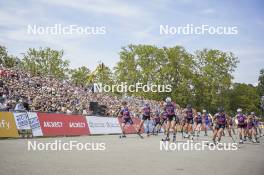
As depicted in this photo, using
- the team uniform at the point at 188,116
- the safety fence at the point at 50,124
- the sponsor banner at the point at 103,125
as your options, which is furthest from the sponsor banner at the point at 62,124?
the team uniform at the point at 188,116

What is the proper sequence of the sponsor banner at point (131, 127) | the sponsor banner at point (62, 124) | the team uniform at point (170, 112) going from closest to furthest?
the team uniform at point (170, 112) → the sponsor banner at point (62, 124) → the sponsor banner at point (131, 127)

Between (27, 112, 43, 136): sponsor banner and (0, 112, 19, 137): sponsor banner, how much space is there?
1.12 metres

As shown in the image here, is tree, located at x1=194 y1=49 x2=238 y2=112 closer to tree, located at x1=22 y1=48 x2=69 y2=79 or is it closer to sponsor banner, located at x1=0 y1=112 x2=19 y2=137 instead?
tree, located at x1=22 y1=48 x2=69 y2=79

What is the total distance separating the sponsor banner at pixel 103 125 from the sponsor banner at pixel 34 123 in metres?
5.35

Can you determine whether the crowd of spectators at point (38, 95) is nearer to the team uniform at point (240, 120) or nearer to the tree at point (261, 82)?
the team uniform at point (240, 120)

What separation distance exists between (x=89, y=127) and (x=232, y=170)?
55.6ft

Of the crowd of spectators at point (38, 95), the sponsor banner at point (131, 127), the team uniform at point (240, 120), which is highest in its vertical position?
the crowd of spectators at point (38, 95)

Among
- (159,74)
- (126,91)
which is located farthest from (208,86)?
(126,91)

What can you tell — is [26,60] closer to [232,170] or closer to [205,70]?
[205,70]

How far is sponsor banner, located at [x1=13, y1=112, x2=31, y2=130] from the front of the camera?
19438 millimetres

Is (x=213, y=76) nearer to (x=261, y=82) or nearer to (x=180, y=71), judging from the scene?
(x=180, y=71)

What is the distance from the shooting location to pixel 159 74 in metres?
83.1

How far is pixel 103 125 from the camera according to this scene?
27484 mm

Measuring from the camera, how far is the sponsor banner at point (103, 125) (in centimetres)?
2588
